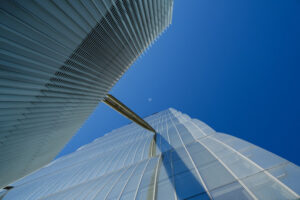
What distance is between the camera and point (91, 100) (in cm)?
1639

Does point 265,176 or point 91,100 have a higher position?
point 91,100

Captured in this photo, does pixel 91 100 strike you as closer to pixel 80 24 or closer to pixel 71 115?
pixel 71 115

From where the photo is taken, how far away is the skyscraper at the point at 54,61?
6926mm

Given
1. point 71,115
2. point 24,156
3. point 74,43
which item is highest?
point 74,43

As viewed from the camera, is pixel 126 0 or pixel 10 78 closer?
pixel 10 78

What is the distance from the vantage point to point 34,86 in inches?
362

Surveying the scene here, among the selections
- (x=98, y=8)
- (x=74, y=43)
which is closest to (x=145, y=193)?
(x=74, y=43)

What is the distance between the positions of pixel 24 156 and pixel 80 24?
16069 mm

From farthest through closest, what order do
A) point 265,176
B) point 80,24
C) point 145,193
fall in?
point 80,24 < point 145,193 < point 265,176

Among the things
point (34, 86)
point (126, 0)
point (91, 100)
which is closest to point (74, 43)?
point (34, 86)

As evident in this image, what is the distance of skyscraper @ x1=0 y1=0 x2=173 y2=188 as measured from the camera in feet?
22.7

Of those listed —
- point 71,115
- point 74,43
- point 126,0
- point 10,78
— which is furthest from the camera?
point 71,115

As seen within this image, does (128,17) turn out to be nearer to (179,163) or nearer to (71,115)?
(71,115)

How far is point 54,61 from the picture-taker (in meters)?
9.09
